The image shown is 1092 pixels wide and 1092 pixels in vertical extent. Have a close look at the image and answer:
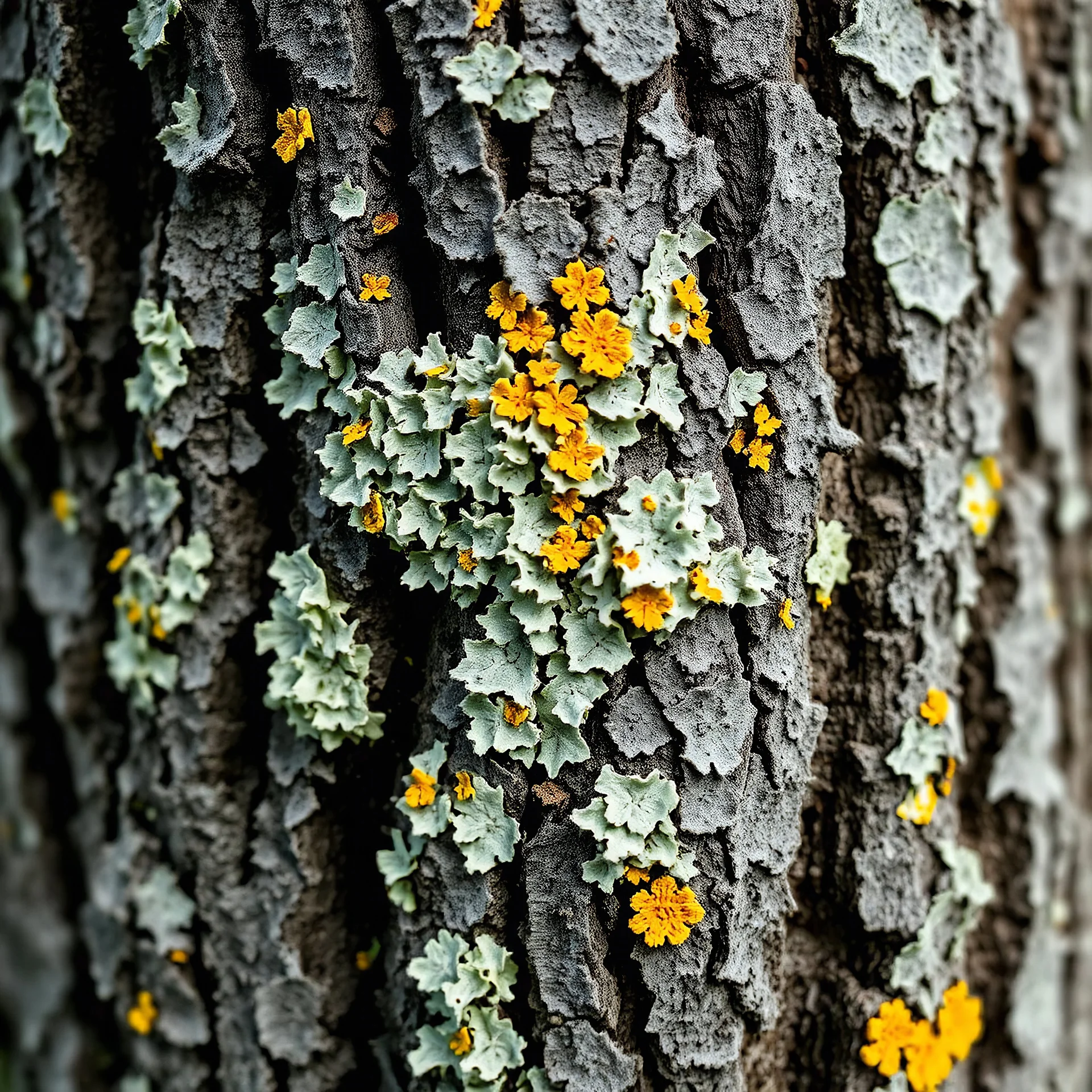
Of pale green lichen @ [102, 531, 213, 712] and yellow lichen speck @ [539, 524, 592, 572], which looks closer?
yellow lichen speck @ [539, 524, 592, 572]

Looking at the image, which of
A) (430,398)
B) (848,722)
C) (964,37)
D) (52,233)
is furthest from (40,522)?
(964,37)

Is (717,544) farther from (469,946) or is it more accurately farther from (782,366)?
(469,946)

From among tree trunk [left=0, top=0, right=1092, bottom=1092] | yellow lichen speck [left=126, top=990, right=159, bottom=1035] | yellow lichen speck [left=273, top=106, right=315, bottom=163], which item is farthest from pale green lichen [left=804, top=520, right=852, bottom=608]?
yellow lichen speck [left=126, top=990, right=159, bottom=1035]

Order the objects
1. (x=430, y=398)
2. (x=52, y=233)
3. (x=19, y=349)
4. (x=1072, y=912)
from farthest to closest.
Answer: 1. (x=1072, y=912)
2. (x=19, y=349)
3. (x=52, y=233)
4. (x=430, y=398)

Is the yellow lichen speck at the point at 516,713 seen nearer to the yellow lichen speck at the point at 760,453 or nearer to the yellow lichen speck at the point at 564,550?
the yellow lichen speck at the point at 564,550

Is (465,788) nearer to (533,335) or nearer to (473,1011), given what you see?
(473,1011)

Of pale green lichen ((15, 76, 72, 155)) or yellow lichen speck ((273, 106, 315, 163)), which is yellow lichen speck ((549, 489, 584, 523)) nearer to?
yellow lichen speck ((273, 106, 315, 163))
